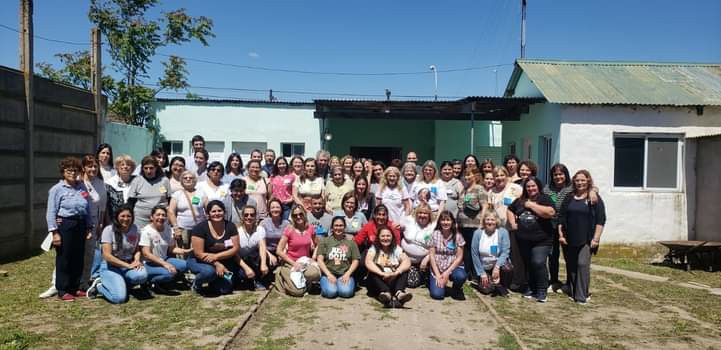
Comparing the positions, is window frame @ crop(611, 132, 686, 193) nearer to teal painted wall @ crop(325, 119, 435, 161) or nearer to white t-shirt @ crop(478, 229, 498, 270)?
white t-shirt @ crop(478, 229, 498, 270)

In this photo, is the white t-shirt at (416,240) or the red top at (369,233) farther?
the white t-shirt at (416,240)

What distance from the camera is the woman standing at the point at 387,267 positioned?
5910 mm

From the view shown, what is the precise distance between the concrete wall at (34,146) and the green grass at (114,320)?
70.3 inches

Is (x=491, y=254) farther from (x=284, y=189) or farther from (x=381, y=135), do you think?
(x=381, y=135)

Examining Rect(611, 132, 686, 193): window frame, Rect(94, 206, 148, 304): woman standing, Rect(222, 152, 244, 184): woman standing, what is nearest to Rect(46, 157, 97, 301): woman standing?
Rect(94, 206, 148, 304): woman standing

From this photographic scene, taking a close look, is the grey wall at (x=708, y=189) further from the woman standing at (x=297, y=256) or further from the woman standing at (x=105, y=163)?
the woman standing at (x=105, y=163)

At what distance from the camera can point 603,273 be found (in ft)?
26.7

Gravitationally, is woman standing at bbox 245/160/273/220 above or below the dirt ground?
above

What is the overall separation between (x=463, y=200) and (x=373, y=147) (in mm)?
12726

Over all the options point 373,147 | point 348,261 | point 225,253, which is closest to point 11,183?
point 225,253

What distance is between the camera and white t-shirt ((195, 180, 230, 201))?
646 centimetres

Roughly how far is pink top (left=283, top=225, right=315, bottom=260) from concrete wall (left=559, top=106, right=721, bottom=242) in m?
6.16

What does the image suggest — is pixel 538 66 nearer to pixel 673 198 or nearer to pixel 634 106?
pixel 634 106

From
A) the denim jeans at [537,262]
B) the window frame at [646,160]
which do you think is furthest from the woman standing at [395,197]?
the window frame at [646,160]
